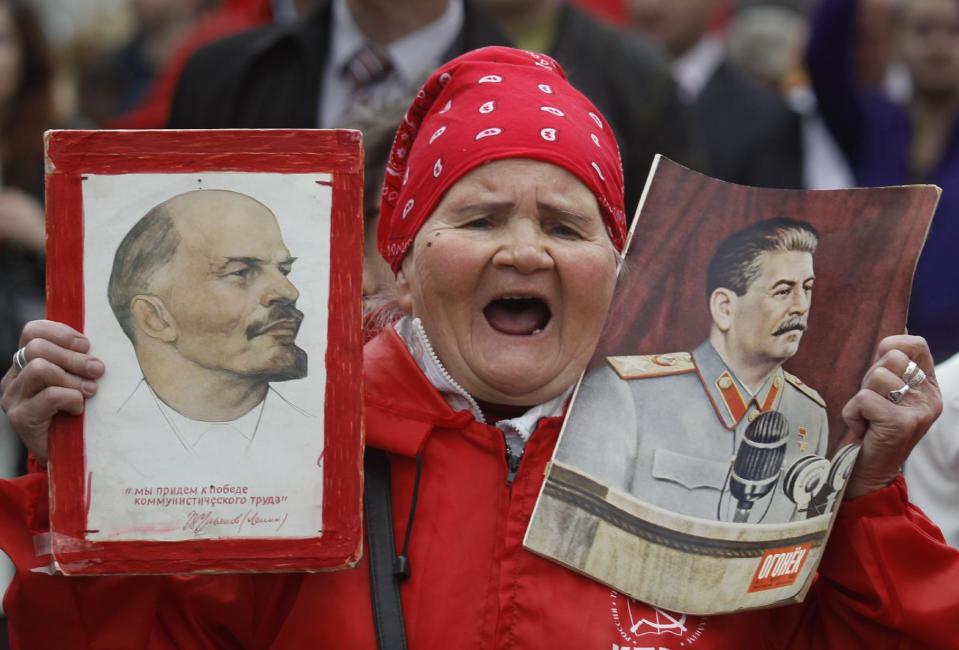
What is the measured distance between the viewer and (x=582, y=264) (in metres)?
2.89

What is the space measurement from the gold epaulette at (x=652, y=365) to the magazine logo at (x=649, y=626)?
37 centimetres

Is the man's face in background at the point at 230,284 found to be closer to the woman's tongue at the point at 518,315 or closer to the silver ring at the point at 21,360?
the silver ring at the point at 21,360

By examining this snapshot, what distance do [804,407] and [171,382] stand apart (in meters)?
1.04

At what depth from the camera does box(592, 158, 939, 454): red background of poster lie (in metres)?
2.92

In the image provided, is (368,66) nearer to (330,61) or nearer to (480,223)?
(330,61)

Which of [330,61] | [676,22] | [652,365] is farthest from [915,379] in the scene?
[676,22]

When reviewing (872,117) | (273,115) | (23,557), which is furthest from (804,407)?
(872,117)

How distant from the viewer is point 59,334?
2.68 metres

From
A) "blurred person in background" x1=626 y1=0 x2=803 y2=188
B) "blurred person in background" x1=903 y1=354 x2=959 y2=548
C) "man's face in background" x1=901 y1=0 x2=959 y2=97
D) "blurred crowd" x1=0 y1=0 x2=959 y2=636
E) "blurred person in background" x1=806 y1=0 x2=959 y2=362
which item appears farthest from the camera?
"blurred person in background" x1=626 y1=0 x2=803 y2=188

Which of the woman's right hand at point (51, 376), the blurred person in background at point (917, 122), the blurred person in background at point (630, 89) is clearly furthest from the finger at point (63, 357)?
the blurred person in background at point (917, 122)

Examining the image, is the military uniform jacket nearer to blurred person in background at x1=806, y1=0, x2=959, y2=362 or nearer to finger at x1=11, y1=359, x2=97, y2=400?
finger at x1=11, y1=359, x2=97, y2=400

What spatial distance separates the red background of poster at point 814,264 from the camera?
2.92 m

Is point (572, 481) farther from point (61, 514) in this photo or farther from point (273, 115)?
point (273, 115)

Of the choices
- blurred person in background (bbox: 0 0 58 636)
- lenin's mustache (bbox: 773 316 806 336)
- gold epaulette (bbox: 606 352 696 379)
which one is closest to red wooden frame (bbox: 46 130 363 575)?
gold epaulette (bbox: 606 352 696 379)
